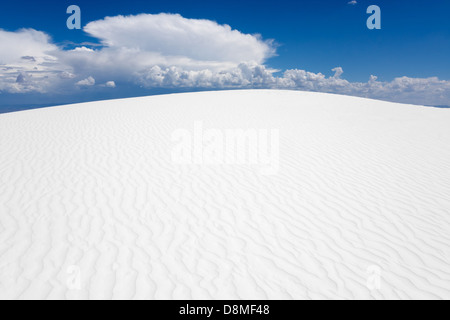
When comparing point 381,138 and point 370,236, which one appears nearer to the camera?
point 370,236

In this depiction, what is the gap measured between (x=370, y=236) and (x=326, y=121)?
10.4 metres

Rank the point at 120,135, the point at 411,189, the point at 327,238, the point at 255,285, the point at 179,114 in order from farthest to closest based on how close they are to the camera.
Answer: the point at 179,114, the point at 120,135, the point at 411,189, the point at 327,238, the point at 255,285

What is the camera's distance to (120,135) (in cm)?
1045

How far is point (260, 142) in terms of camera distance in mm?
9797

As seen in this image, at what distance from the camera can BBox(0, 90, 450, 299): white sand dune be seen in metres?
3.43

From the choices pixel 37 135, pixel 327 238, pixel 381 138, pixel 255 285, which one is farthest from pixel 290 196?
pixel 37 135

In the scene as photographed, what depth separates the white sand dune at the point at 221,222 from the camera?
343 centimetres

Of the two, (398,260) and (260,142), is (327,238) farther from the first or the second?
(260,142)

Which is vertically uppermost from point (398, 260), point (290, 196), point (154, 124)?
point (154, 124)

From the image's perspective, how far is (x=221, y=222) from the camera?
190 inches

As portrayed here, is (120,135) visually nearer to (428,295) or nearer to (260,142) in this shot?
(260,142)
